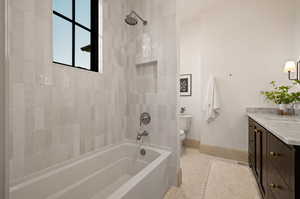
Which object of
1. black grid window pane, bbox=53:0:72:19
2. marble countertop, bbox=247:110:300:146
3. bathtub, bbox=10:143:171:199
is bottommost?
bathtub, bbox=10:143:171:199

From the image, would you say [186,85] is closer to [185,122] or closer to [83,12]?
[185,122]

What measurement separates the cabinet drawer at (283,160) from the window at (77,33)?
1.88 meters

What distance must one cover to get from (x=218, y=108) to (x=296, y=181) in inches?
74.2

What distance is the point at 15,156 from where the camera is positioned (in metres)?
1.00

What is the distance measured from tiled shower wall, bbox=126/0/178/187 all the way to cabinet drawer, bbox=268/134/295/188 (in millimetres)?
894

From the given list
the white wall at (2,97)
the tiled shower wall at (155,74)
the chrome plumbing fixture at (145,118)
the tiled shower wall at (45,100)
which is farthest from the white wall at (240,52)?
the white wall at (2,97)

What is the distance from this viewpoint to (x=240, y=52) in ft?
7.77

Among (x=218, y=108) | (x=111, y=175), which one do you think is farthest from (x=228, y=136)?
(x=111, y=175)

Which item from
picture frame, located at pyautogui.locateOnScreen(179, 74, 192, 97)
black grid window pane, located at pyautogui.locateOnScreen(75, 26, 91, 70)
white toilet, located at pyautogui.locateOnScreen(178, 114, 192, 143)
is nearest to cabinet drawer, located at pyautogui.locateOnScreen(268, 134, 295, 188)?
white toilet, located at pyautogui.locateOnScreen(178, 114, 192, 143)

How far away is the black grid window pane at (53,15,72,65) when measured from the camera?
1345 millimetres

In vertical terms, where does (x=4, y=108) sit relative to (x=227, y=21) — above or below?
below

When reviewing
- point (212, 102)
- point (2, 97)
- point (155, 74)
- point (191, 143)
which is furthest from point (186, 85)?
point (2, 97)

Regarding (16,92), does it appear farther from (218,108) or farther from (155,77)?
(218,108)

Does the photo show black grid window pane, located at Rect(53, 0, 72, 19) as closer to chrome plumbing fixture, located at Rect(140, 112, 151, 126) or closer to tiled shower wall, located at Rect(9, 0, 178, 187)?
tiled shower wall, located at Rect(9, 0, 178, 187)
